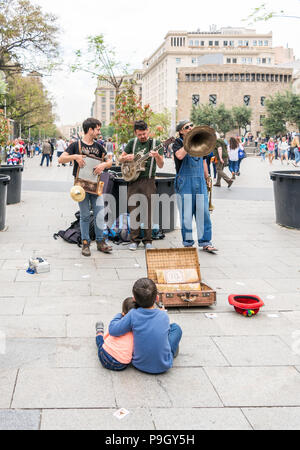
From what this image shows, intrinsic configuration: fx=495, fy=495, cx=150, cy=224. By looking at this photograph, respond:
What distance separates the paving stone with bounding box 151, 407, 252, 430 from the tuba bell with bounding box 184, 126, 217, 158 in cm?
A: 408

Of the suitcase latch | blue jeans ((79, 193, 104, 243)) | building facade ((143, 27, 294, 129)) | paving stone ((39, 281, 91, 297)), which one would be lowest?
paving stone ((39, 281, 91, 297))

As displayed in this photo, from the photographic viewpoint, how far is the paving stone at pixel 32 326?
13.7 feet

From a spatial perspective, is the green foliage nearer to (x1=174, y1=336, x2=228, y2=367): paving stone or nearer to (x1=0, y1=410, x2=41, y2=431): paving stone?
(x1=174, y1=336, x2=228, y2=367): paving stone

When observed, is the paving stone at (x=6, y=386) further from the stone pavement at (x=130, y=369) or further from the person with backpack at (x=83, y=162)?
the person with backpack at (x=83, y=162)

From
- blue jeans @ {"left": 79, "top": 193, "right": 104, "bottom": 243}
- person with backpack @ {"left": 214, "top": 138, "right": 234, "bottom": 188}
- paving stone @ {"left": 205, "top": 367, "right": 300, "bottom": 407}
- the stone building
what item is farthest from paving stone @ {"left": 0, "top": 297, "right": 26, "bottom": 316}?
the stone building

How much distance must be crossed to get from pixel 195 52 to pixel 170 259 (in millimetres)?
132126

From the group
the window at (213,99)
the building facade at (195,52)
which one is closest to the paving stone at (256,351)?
the window at (213,99)

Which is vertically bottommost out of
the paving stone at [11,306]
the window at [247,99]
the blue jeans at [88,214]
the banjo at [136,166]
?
the paving stone at [11,306]

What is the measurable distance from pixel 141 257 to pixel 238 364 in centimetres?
358


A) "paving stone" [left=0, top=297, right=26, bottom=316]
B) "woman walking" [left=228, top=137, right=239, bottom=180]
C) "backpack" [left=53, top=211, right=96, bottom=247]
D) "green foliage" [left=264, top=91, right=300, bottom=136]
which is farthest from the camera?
"green foliage" [left=264, top=91, right=300, bottom=136]

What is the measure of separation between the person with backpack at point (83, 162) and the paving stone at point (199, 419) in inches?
170

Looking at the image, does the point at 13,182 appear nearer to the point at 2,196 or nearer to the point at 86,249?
the point at 2,196

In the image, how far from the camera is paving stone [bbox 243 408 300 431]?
2828 mm

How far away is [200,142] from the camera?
657 centimetres
